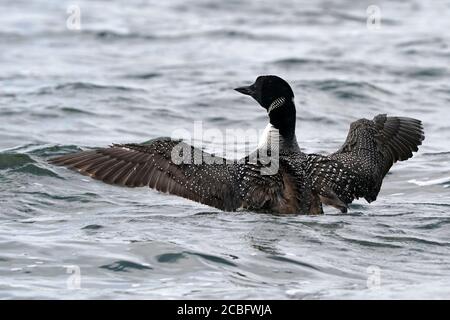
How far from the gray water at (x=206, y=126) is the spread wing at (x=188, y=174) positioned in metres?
0.20

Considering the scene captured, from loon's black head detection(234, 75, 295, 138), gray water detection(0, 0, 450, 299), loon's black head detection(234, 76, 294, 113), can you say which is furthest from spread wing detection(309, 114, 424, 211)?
loon's black head detection(234, 76, 294, 113)

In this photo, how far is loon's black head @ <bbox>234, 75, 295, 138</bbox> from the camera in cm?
836

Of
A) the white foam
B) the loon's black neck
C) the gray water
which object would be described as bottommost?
the white foam

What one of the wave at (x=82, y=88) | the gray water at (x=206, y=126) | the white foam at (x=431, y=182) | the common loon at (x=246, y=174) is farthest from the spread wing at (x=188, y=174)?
the wave at (x=82, y=88)

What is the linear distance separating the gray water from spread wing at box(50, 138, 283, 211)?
0.20m

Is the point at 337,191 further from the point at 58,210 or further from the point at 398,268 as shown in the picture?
the point at 58,210

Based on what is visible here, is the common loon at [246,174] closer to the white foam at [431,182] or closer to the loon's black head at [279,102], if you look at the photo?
the loon's black head at [279,102]

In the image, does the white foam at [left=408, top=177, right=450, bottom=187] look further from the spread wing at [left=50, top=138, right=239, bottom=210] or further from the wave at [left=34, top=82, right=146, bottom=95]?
the wave at [left=34, top=82, right=146, bottom=95]

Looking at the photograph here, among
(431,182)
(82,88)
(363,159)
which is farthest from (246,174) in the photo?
(82,88)

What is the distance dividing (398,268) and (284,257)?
2.46 ft

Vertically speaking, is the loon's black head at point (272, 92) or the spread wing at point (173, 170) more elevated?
the loon's black head at point (272, 92)

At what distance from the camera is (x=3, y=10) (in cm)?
1927

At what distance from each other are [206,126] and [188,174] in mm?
4576

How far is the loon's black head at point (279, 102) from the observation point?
329 inches
